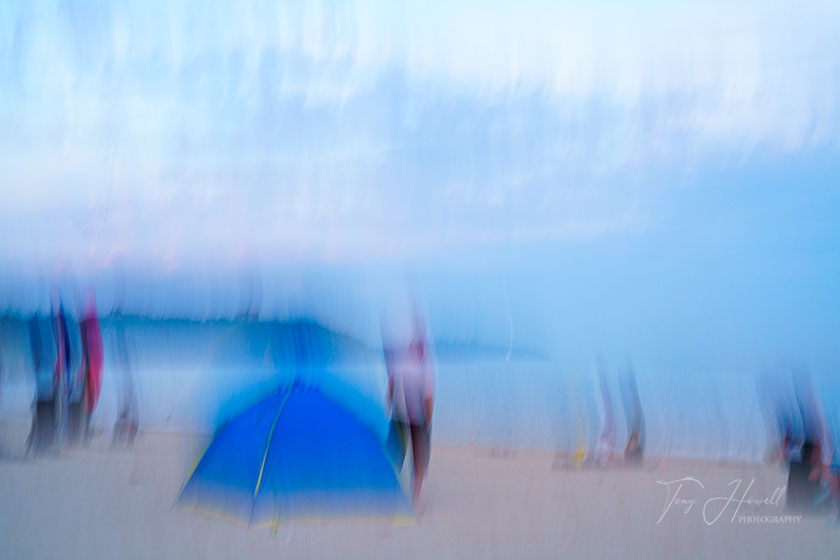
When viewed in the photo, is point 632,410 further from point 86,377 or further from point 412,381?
point 86,377

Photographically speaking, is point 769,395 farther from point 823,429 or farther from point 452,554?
point 452,554

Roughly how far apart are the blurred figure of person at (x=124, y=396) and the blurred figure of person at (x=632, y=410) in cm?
171

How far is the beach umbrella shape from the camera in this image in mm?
2461

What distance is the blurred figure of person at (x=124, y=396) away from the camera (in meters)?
2.64

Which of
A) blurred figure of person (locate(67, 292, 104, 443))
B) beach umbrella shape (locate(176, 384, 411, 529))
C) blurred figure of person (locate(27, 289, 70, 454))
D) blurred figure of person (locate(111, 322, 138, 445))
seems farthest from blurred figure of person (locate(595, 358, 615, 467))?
blurred figure of person (locate(27, 289, 70, 454))

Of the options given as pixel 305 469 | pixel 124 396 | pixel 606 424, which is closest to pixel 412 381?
pixel 305 469

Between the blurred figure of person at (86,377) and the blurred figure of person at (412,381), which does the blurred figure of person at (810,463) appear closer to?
the blurred figure of person at (412,381)

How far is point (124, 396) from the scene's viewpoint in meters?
2.66

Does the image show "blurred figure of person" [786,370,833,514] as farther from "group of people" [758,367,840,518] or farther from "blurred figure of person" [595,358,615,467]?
"blurred figure of person" [595,358,615,467]

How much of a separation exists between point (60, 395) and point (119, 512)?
0.48 metres

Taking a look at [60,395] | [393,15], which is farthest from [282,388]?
[393,15]

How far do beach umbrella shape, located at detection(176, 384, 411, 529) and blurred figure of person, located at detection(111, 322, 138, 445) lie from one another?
1.28ft

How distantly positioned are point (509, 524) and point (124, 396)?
4.68 feet

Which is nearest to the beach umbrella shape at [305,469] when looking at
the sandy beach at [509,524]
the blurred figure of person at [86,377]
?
the sandy beach at [509,524]
